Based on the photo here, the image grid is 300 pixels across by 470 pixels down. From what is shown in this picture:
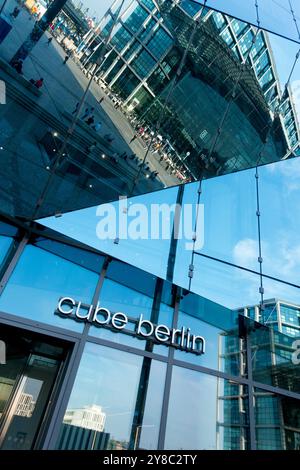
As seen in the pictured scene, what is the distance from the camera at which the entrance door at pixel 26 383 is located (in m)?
4.90

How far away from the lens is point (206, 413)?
548cm

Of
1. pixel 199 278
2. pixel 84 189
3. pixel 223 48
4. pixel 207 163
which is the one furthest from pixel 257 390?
pixel 223 48

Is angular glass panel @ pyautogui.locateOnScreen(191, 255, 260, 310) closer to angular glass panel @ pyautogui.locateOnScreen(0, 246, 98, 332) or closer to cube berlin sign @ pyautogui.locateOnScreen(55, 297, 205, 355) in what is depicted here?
cube berlin sign @ pyautogui.locateOnScreen(55, 297, 205, 355)

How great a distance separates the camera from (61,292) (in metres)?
5.34

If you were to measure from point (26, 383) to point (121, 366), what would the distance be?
5.69ft

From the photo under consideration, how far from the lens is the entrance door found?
4.90 m

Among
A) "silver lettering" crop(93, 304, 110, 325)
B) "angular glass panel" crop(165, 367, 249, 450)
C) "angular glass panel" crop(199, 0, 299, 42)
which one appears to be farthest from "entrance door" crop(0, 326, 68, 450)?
"angular glass panel" crop(199, 0, 299, 42)

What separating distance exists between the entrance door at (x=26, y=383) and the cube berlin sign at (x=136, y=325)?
61 centimetres

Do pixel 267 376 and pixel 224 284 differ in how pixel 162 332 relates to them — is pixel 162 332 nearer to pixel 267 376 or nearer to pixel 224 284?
pixel 224 284

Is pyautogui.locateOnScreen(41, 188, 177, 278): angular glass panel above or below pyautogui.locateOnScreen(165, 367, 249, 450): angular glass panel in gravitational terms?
above

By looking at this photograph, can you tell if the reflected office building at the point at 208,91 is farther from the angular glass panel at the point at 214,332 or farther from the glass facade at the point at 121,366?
the glass facade at the point at 121,366

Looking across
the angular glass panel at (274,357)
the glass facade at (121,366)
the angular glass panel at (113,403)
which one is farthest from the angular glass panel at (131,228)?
the angular glass panel at (274,357)

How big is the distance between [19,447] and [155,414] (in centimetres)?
225

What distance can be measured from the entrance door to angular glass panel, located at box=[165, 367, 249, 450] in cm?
208
